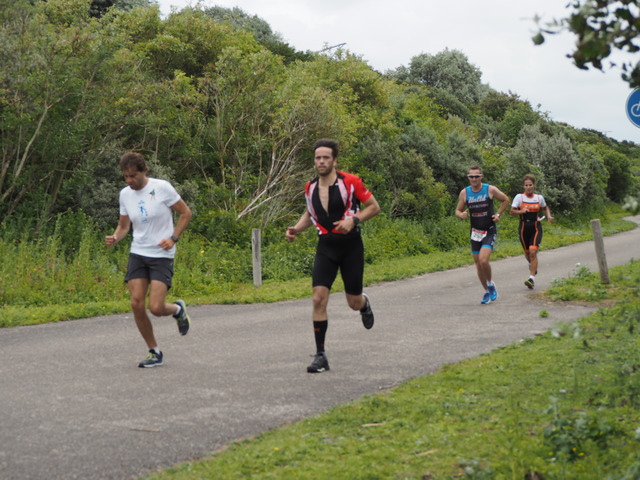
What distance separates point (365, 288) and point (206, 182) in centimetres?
588

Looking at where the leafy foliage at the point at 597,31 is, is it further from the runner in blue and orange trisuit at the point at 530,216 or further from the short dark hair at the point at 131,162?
the runner in blue and orange trisuit at the point at 530,216

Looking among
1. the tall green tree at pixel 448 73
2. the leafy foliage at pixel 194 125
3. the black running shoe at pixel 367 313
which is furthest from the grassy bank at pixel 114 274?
the tall green tree at pixel 448 73

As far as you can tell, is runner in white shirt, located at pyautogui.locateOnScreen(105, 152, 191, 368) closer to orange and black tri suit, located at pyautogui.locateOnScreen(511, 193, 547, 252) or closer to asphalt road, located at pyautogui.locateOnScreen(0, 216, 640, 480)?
asphalt road, located at pyautogui.locateOnScreen(0, 216, 640, 480)

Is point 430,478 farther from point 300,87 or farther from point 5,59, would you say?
point 300,87

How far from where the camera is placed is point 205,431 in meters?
5.29

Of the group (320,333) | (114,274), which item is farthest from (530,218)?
(320,333)

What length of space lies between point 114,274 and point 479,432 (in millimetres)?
10025

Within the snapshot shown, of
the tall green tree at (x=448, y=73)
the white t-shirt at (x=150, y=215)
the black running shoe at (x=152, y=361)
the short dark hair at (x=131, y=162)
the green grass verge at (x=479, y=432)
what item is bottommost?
the green grass verge at (x=479, y=432)

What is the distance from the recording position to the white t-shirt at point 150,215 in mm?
7480

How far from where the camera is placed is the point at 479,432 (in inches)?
193

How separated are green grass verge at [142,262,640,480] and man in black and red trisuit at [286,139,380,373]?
1.31 m

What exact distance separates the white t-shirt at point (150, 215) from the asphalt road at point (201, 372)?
117 centimetres

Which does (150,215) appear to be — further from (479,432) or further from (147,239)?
(479,432)

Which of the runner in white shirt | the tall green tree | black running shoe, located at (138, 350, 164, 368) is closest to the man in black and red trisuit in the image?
the runner in white shirt
